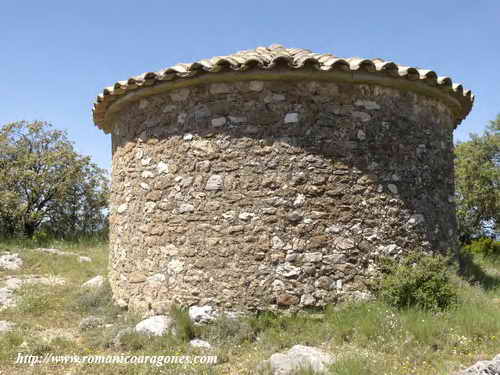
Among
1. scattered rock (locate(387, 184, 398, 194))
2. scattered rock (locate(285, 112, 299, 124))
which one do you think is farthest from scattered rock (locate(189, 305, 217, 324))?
scattered rock (locate(387, 184, 398, 194))

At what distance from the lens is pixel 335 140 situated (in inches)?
244

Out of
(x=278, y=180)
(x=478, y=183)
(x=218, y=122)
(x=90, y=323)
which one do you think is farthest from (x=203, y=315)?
(x=478, y=183)

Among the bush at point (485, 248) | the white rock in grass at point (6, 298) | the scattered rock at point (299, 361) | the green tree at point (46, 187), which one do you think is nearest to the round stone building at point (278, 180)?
the scattered rock at point (299, 361)

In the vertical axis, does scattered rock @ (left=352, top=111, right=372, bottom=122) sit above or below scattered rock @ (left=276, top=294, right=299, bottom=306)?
above

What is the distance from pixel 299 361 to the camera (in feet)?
15.0

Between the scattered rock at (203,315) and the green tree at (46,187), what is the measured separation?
36.7 feet

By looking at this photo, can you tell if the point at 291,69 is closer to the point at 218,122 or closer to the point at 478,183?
the point at 218,122

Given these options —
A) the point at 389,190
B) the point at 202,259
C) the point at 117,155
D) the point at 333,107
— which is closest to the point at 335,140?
the point at 333,107

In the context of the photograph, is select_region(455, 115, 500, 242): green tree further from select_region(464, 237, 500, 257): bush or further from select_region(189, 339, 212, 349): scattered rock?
select_region(189, 339, 212, 349): scattered rock

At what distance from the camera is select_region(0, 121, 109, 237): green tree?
608 inches

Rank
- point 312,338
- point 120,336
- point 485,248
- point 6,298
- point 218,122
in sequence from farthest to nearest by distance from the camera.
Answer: point 485,248 → point 6,298 → point 218,122 → point 120,336 → point 312,338

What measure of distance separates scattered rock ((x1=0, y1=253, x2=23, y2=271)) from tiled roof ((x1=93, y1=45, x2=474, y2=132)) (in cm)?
537

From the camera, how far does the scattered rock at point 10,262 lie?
34.2ft

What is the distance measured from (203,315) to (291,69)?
3145mm
